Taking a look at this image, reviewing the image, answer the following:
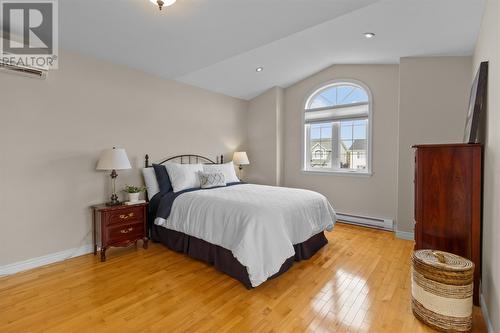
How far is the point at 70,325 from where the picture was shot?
178 centimetres

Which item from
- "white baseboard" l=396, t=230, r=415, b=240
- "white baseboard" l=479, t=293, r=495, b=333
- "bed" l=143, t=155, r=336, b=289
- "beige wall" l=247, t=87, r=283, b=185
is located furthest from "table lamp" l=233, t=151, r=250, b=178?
"white baseboard" l=479, t=293, r=495, b=333

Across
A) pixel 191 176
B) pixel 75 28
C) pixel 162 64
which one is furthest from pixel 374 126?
pixel 75 28

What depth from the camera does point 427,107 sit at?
11.1 ft

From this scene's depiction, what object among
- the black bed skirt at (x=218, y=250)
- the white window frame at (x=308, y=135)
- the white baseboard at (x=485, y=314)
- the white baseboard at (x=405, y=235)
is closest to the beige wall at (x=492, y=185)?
the white baseboard at (x=485, y=314)

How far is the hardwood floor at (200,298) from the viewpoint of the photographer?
5.84 ft

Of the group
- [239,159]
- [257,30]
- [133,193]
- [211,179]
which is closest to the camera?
[257,30]

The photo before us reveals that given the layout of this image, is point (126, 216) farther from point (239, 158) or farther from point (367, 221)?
point (367, 221)

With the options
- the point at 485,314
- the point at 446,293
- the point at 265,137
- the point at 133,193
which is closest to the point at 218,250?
the point at 133,193

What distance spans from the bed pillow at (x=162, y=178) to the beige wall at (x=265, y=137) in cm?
220

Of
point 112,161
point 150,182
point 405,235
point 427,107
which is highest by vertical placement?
point 427,107

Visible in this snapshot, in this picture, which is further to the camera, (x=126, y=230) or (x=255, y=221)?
(x=126, y=230)

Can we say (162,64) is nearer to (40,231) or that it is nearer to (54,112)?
(54,112)

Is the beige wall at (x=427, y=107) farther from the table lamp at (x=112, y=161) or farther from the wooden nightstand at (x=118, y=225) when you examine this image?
the table lamp at (x=112, y=161)

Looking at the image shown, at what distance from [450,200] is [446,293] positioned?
0.77 meters
